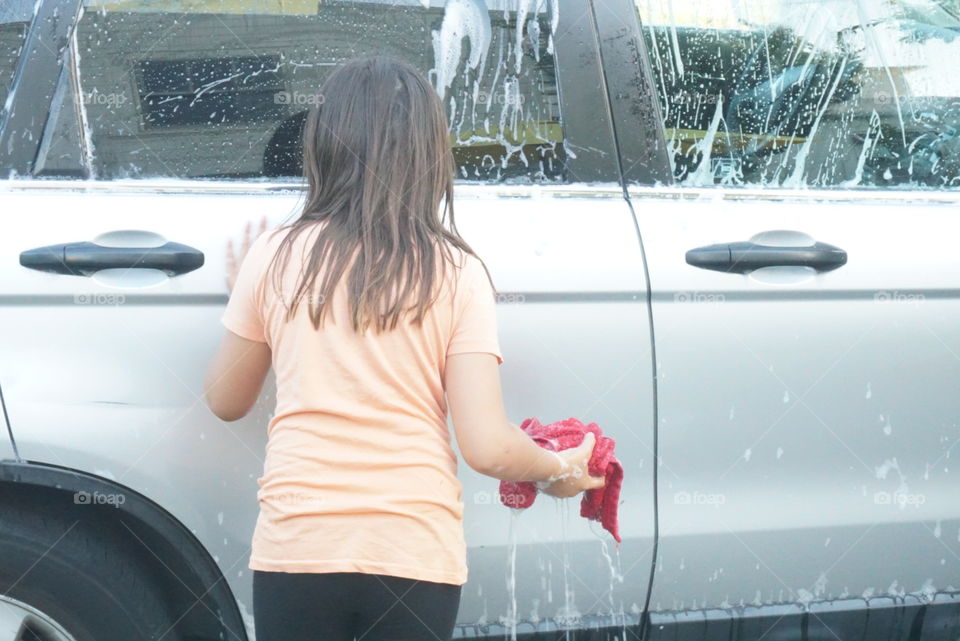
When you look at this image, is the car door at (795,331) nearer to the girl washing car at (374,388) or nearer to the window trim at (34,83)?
the girl washing car at (374,388)

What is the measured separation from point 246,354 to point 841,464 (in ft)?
4.14

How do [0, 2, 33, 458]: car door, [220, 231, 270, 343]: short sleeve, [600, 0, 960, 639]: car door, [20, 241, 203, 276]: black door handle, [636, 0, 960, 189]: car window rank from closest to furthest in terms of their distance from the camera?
1. [220, 231, 270, 343]: short sleeve
2. [20, 241, 203, 276]: black door handle
3. [0, 2, 33, 458]: car door
4. [600, 0, 960, 639]: car door
5. [636, 0, 960, 189]: car window

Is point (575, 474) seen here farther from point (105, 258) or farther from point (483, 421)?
point (105, 258)

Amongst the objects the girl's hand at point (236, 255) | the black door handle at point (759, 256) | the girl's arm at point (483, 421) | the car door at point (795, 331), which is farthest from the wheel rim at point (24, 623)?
the black door handle at point (759, 256)

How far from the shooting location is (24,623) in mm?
1955

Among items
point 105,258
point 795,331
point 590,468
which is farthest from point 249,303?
point 795,331

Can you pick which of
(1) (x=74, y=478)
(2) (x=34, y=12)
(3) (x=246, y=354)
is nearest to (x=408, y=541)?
(3) (x=246, y=354)

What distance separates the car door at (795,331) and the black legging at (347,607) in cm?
71

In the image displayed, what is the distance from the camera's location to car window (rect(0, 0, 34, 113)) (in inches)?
79.6

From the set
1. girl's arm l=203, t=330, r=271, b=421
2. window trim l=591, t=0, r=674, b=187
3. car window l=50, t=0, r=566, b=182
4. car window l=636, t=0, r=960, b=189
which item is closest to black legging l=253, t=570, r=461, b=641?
girl's arm l=203, t=330, r=271, b=421

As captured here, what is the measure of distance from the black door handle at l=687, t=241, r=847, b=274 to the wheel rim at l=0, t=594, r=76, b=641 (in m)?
1.40

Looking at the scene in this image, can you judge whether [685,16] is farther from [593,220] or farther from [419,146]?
[419,146]

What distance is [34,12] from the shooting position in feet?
6.69

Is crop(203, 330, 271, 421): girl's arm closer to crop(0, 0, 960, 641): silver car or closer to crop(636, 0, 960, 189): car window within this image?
crop(0, 0, 960, 641): silver car
